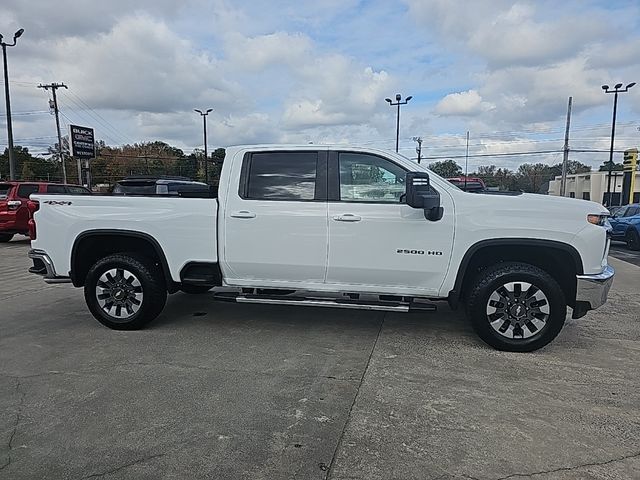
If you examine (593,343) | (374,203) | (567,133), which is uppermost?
(567,133)

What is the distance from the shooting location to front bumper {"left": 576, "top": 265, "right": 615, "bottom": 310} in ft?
15.1

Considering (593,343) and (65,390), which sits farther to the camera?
(593,343)

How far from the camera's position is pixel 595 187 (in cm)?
5400

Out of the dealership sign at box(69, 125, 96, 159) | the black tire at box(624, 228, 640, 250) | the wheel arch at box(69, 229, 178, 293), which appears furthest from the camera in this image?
the dealership sign at box(69, 125, 96, 159)

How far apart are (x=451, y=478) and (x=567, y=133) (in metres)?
37.3

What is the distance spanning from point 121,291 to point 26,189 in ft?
36.5

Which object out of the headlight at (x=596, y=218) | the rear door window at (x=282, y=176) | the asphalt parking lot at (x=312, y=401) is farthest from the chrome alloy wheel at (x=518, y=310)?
the rear door window at (x=282, y=176)

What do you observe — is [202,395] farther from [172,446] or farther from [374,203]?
[374,203]

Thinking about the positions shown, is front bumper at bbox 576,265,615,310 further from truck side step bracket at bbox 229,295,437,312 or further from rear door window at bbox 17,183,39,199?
rear door window at bbox 17,183,39,199

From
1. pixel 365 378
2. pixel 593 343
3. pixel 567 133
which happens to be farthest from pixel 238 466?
pixel 567 133

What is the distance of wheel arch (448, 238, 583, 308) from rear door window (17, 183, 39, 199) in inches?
536

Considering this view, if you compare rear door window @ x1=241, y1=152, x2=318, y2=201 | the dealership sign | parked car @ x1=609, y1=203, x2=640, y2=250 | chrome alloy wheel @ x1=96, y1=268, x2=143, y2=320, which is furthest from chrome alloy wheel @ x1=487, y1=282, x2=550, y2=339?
the dealership sign

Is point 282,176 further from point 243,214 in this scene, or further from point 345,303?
point 345,303

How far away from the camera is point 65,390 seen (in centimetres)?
Answer: 387
